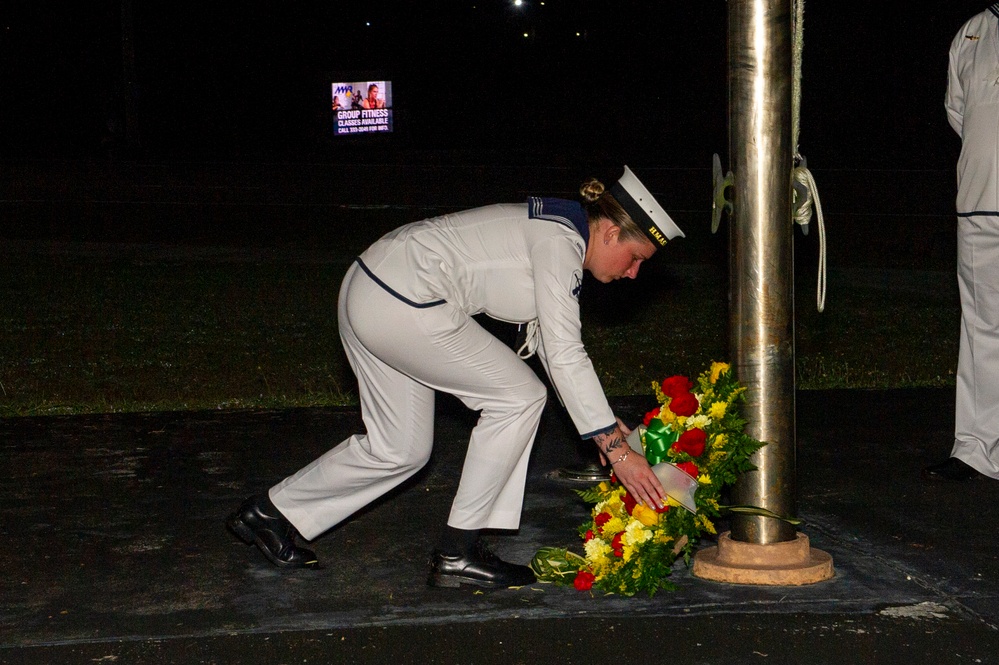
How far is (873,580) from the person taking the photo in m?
4.52

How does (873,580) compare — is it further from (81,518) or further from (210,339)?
(210,339)

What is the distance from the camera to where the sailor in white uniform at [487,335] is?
14.0 feet

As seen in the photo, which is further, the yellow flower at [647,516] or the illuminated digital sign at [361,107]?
the illuminated digital sign at [361,107]

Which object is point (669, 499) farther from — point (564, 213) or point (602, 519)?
point (564, 213)

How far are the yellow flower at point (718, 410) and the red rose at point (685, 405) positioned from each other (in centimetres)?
7

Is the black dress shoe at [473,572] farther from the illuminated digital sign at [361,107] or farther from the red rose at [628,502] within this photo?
the illuminated digital sign at [361,107]

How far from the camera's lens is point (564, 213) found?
438 centimetres

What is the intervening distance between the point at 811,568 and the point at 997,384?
5.99 feet

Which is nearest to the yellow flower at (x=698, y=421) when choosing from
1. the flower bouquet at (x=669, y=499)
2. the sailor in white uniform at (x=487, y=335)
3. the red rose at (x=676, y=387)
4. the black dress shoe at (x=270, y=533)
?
the flower bouquet at (x=669, y=499)

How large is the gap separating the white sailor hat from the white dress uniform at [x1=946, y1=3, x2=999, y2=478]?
203cm

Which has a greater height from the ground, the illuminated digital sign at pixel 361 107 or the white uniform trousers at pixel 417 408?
the illuminated digital sign at pixel 361 107

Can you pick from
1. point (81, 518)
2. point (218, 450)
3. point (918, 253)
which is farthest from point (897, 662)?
point (918, 253)

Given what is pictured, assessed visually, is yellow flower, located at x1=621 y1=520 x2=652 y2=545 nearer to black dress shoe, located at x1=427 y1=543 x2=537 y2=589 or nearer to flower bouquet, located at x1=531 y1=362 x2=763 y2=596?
flower bouquet, located at x1=531 y1=362 x2=763 y2=596

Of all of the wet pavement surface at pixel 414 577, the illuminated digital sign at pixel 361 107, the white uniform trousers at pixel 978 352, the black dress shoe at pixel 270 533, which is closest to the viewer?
the wet pavement surface at pixel 414 577
